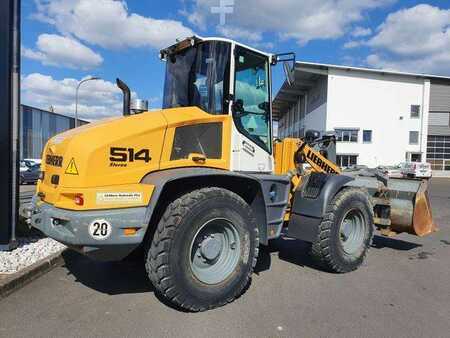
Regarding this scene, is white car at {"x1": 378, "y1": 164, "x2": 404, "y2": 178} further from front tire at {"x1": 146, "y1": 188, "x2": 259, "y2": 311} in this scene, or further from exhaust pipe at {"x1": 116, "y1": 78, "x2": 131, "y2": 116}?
exhaust pipe at {"x1": 116, "y1": 78, "x2": 131, "y2": 116}

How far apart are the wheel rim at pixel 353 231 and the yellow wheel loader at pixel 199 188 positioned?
16 millimetres

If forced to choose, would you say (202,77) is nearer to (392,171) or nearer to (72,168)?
(72,168)

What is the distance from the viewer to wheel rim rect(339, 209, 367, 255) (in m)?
6.41

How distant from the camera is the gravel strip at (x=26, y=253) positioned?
223 inches

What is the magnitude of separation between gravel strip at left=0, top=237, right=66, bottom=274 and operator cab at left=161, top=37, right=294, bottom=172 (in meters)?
2.85

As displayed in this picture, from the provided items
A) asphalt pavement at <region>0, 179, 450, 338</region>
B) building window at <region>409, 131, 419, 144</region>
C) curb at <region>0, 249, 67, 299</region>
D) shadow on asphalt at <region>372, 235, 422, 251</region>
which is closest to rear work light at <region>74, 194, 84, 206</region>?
asphalt pavement at <region>0, 179, 450, 338</region>

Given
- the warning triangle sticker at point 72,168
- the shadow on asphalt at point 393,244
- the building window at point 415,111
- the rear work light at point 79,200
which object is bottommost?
the shadow on asphalt at point 393,244

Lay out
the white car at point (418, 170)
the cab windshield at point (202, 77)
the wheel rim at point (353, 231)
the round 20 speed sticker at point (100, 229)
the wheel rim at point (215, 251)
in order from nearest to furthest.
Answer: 1. the round 20 speed sticker at point (100, 229)
2. the wheel rim at point (215, 251)
3. the cab windshield at point (202, 77)
4. the wheel rim at point (353, 231)
5. the white car at point (418, 170)

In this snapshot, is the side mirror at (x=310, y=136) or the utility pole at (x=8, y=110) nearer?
the utility pole at (x=8, y=110)

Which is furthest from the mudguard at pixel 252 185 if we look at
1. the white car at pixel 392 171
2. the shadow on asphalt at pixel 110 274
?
the white car at pixel 392 171

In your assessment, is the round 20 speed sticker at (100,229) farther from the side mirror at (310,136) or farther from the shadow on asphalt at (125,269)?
the side mirror at (310,136)

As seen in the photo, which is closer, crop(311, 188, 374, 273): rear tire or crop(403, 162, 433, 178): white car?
crop(311, 188, 374, 273): rear tire

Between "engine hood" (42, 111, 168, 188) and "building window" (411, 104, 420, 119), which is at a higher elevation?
"building window" (411, 104, 420, 119)

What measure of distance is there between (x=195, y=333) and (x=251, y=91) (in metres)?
3.02
